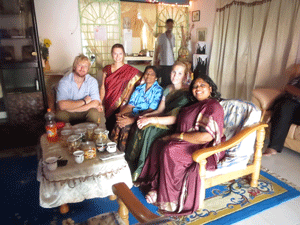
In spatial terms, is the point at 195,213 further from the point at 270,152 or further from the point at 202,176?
the point at 270,152

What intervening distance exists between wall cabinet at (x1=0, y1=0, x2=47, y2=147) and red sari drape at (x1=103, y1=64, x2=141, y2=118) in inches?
33.0

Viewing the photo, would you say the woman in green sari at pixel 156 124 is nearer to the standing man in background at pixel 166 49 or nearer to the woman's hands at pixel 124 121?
the woman's hands at pixel 124 121

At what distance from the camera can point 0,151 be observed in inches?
106

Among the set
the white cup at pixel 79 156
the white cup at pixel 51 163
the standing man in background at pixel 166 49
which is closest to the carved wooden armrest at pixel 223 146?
the white cup at pixel 79 156

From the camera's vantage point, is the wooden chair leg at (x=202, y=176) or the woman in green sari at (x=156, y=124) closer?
the wooden chair leg at (x=202, y=176)

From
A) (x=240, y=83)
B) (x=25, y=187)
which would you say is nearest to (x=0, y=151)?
(x=25, y=187)

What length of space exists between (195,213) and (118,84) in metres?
1.59

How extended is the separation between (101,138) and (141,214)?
884 mm

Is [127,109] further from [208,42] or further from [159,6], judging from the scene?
[159,6]

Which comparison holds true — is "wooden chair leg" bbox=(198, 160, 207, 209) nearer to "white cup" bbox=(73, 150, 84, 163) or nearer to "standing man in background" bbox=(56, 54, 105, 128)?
"white cup" bbox=(73, 150, 84, 163)

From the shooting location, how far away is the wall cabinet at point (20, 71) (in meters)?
2.63

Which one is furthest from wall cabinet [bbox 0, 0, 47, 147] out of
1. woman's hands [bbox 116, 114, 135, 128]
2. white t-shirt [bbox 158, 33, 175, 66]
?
white t-shirt [bbox 158, 33, 175, 66]

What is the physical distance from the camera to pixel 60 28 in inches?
150

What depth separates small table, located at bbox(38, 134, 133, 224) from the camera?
1418mm
